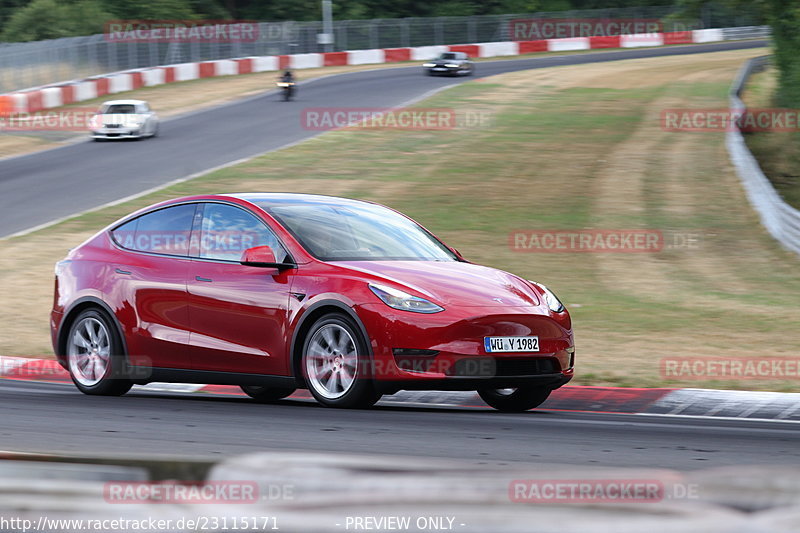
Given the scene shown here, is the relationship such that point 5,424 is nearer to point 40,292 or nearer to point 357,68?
point 40,292

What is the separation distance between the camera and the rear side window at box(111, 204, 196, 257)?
901 centimetres

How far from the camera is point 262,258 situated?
8.34 meters

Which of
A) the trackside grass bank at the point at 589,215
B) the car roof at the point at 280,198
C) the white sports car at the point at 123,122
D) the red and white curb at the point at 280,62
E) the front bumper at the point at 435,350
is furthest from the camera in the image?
the red and white curb at the point at 280,62

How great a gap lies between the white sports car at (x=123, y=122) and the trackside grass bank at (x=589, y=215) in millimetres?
5723

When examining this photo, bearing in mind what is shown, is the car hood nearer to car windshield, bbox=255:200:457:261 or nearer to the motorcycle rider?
car windshield, bbox=255:200:457:261

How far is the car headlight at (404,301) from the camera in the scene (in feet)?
25.5

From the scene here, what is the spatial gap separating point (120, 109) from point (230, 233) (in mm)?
27821

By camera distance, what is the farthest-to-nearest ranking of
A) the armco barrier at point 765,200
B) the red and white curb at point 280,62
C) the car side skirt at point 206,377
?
the red and white curb at point 280,62 → the armco barrier at point 765,200 → the car side skirt at point 206,377

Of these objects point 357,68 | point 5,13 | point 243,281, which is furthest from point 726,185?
point 5,13

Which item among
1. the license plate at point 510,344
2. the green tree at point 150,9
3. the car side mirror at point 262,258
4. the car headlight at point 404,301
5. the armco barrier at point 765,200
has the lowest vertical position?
the armco barrier at point 765,200

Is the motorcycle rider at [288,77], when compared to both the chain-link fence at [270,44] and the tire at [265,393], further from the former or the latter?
the tire at [265,393]

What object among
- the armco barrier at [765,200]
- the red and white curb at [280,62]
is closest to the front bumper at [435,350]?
the armco barrier at [765,200]

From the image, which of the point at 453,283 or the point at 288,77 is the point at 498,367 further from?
the point at 288,77

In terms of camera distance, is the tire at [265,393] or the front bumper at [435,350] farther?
the tire at [265,393]
